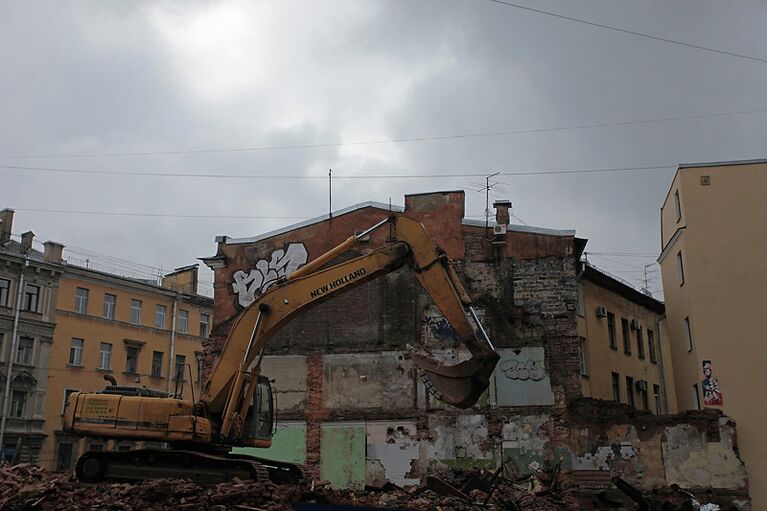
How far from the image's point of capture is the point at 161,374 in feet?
157

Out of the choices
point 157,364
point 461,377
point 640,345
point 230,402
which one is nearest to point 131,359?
point 157,364

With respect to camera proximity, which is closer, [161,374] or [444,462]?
[444,462]

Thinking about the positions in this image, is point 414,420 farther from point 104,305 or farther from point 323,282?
point 104,305

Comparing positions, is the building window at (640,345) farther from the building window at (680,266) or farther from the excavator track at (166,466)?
the excavator track at (166,466)

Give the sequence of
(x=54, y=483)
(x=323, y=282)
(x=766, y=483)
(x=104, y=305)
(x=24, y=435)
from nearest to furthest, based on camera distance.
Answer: (x=54, y=483) → (x=323, y=282) → (x=766, y=483) → (x=24, y=435) → (x=104, y=305)

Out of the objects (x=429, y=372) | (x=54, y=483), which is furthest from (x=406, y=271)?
(x=54, y=483)

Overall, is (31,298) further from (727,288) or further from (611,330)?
(727,288)

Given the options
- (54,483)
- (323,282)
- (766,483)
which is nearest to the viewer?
(54,483)

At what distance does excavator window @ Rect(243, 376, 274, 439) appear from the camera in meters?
15.5

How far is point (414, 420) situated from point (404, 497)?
27.1 feet

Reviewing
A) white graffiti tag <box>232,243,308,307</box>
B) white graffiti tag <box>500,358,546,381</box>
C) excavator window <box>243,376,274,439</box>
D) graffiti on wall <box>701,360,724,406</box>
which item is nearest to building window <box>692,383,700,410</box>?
graffiti on wall <box>701,360,724,406</box>

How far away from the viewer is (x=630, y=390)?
106 ft

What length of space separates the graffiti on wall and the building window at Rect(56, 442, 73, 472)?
33.0m

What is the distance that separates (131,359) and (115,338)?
66.2 inches
